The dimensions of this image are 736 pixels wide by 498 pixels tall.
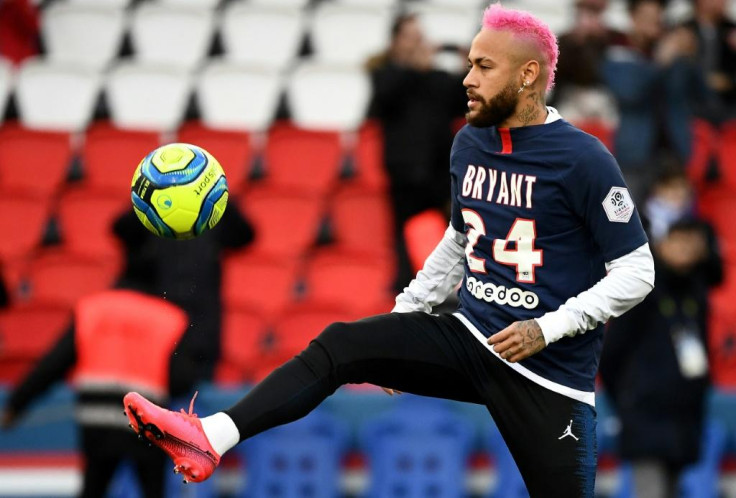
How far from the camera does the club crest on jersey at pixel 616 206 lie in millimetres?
4867

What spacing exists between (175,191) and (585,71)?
5670 mm

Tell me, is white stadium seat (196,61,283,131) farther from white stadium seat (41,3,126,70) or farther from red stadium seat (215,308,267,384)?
red stadium seat (215,308,267,384)

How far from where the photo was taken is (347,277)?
32.8 ft

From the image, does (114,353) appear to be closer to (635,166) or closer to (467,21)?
(635,166)

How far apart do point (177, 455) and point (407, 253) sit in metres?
4.46

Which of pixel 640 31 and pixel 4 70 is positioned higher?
pixel 640 31

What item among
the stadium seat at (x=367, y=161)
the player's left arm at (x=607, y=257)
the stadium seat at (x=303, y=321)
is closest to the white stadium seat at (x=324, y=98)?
the stadium seat at (x=367, y=161)

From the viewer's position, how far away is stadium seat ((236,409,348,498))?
339 inches

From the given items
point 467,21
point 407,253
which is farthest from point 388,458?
point 467,21

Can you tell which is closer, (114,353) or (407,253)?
(114,353)

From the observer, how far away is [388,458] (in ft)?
28.4

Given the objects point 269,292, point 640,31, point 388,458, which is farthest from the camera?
point 640,31

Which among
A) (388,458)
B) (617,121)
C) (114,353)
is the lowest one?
(388,458)

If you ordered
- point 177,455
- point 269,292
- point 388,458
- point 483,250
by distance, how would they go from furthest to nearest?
point 269,292
point 388,458
point 483,250
point 177,455
